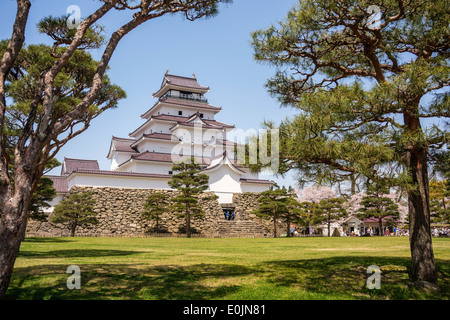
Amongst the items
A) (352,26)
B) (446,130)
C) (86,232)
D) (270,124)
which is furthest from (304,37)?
(86,232)

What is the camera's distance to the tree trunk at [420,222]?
20.2ft

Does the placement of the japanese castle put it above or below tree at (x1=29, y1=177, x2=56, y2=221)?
above

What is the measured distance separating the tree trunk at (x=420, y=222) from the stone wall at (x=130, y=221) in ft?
67.2

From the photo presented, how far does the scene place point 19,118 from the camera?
1284 cm

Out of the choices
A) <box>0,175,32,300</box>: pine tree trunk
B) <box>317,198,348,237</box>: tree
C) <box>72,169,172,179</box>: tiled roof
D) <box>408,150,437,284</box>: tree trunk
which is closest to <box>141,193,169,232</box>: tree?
<box>72,169,172,179</box>: tiled roof

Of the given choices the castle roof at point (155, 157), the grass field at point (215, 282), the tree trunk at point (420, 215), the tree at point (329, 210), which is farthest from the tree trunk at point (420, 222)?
the castle roof at point (155, 157)

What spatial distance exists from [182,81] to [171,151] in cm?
802

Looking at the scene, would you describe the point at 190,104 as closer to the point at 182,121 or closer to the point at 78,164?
the point at 182,121

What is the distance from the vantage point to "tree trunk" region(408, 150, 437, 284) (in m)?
6.16

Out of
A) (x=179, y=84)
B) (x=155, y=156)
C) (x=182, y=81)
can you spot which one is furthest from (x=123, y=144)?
(x=182, y=81)

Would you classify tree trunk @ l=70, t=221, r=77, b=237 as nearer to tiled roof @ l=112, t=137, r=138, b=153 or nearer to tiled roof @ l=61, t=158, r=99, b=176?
tiled roof @ l=112, t=137, r=138, b=153

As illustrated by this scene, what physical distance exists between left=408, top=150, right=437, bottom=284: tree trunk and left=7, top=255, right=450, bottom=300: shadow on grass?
35 cm

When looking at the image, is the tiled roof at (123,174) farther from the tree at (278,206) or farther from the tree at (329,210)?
the tree at (329,210)

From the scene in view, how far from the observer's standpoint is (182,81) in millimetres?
35938
